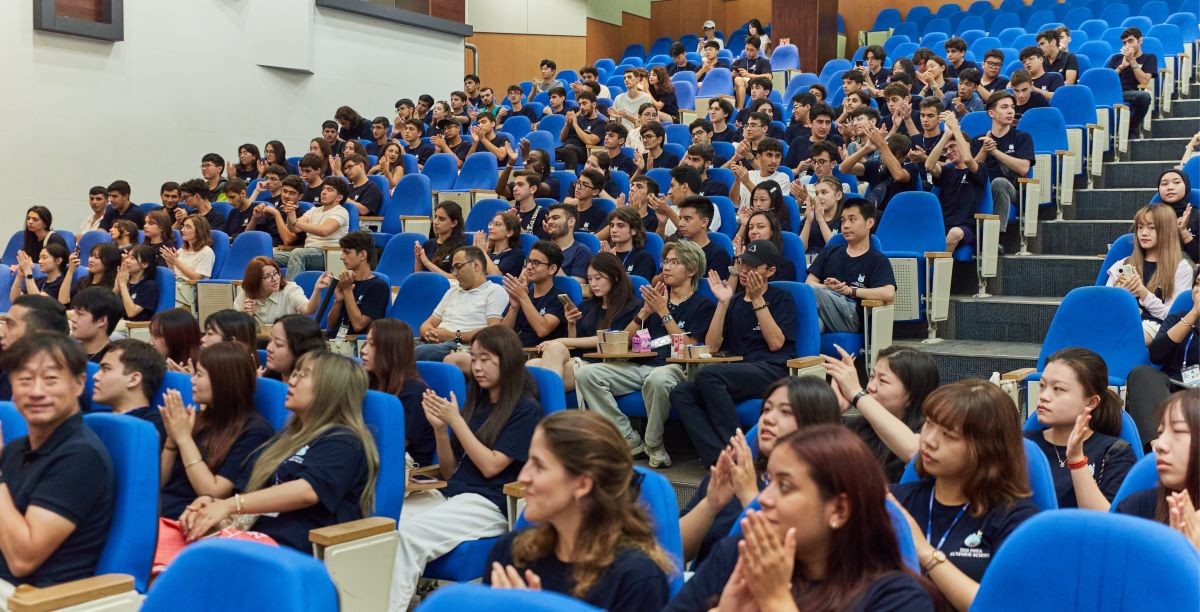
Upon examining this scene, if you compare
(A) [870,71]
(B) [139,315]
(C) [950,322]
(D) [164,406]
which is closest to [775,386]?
(D) [164,406]

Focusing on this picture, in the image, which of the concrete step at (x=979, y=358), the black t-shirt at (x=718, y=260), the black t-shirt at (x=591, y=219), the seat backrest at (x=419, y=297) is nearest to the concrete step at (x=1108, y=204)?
the concrete step at (x=979, y=358)

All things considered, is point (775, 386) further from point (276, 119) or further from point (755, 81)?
point (276, 119)

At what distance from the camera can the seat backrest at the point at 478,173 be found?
803cm

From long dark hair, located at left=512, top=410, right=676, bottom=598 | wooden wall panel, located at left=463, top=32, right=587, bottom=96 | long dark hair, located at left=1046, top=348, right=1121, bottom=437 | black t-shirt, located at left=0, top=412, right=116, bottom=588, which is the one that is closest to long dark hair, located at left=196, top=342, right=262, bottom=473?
black t-shirt, located at left=0, top=412, right=116, bottom=588

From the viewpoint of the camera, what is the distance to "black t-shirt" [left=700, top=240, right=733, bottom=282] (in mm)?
4969

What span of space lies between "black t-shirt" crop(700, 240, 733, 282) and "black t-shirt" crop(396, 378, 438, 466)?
5.92 feet

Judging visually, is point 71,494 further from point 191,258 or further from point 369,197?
point 369,197

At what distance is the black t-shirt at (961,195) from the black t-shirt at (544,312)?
2073 mm

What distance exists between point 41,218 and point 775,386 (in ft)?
20.7

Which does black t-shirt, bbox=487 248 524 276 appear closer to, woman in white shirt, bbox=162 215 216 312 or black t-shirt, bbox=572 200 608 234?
black t-shirt, bbox=572 200 608 234

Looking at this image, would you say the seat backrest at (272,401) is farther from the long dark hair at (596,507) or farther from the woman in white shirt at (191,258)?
the woman in white shirt at (191,258)

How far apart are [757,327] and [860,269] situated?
0.71 metres

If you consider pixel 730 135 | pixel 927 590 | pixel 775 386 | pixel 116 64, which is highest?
pixel 116 64

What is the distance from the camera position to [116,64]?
8656 mm
